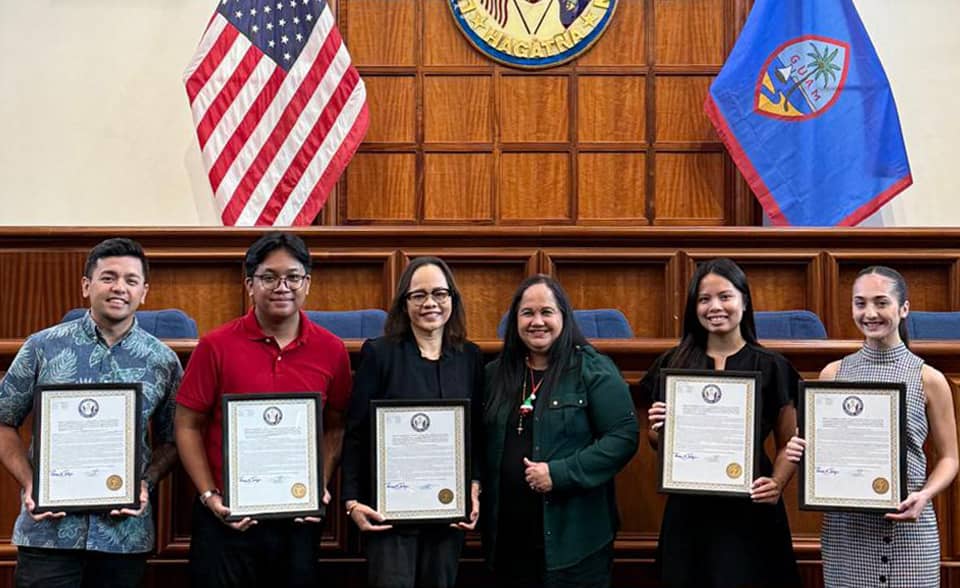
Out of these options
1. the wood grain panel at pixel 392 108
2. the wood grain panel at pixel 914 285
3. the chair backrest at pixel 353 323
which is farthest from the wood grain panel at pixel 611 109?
the chair backrest at pixel 353 323

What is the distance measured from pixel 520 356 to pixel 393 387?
384 mm

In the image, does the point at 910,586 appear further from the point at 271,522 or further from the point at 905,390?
the point at 271,522

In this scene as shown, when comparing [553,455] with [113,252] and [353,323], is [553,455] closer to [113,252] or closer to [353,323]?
[113,252]

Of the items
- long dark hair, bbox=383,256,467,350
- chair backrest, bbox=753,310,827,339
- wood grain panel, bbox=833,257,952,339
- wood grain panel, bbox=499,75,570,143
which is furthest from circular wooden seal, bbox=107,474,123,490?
wood grain panel, bbox=499,75,570,143

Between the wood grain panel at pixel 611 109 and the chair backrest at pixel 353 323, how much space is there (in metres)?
2.72

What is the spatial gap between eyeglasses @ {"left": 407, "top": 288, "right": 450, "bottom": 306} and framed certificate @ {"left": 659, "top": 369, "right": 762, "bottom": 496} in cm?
63

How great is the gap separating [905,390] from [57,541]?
2175 mm

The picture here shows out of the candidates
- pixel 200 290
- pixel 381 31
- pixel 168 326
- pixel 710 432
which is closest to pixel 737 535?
pixel 710 432

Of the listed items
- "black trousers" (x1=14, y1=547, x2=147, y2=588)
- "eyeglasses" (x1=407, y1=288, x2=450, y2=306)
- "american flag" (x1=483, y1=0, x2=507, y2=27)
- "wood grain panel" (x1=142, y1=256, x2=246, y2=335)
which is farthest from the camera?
"american flag" (x1=483, y1=0, x2=507, y2=27)

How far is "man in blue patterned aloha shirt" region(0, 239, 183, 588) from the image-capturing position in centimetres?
247

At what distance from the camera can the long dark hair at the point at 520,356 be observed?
106 inches

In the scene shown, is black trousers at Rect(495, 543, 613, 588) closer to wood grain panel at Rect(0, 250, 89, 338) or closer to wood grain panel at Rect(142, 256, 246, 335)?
wood grain panel at Rect(142, 256, 246, 335)

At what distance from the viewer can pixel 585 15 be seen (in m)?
6.40

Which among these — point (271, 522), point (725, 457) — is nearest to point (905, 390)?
point (725, 457)
